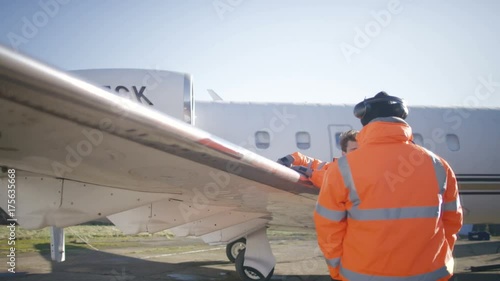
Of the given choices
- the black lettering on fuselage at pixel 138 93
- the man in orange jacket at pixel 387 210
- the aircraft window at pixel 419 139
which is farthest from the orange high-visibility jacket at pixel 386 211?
the aircraft window at pixel 419 139

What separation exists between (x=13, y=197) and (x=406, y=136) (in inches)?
135

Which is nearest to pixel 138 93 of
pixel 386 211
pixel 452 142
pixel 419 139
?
pixel 386 211

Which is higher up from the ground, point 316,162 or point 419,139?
point 419,139

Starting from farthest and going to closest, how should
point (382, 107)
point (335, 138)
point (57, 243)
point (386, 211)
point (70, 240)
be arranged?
point (70, 240) → point (335, 138) → point (57, 243) → point (382, 107) → point (386, 211)

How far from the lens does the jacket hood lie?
2.11m

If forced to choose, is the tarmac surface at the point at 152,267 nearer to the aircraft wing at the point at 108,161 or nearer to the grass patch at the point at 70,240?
the grass patch at the point at 70,240

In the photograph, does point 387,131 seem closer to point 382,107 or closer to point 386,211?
point 382,107

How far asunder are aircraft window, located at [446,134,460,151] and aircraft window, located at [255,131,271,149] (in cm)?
362

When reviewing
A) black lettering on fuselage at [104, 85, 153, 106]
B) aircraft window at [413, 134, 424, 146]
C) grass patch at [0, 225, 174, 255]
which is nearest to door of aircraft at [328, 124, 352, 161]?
aircraft window at [413, 134, 424, 146]

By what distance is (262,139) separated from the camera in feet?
21.3

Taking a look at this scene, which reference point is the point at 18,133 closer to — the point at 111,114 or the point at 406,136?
the point at 111,114

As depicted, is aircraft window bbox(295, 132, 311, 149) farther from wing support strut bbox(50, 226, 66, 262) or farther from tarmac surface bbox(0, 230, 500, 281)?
wing support strut bbox(50, 226, 66, 262)

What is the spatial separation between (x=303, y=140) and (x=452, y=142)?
3.06 metres

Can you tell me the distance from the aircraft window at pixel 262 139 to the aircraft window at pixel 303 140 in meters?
0.54
